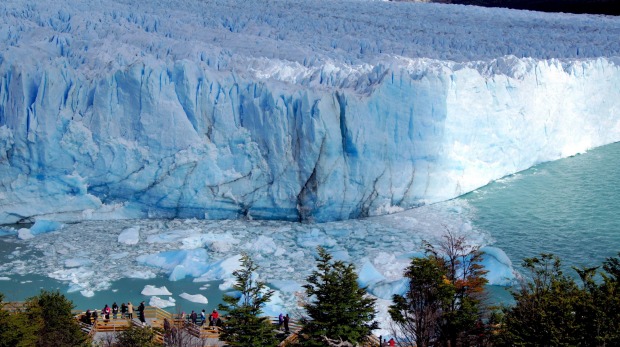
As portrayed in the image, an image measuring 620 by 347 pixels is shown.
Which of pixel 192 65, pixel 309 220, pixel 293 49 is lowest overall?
pixel 309 220

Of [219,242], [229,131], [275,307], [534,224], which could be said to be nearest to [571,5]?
[534,224]

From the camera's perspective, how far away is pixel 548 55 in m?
18.1

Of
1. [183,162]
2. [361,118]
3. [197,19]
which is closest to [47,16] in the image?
[197,19]

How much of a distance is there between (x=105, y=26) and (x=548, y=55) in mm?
10232

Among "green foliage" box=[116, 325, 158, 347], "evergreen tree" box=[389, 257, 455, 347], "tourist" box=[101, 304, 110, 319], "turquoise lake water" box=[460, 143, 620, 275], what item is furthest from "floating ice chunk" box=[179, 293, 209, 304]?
"turquoise lake water" box=[460, 143, 620, 275]

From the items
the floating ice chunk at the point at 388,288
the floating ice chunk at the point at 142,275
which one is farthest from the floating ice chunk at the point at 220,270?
the floating ice chunk at the point at 388,288

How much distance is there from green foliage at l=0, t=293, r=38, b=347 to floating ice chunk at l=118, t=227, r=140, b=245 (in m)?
5.21

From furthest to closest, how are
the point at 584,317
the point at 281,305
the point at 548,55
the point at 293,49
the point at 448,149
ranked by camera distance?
the point at 548,55
the point at 293,49
the point at 448,149
the point at 281,305
the point at 584,317

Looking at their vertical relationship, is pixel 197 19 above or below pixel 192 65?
above

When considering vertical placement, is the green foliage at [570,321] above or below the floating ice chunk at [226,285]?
below

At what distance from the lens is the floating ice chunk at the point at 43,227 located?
13.1 metres

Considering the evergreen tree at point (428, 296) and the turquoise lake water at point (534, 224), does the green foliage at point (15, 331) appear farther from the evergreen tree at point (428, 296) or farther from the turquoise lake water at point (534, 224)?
the evergreen tree at point (428, 296)

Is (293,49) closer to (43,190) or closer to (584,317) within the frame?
(43,190)

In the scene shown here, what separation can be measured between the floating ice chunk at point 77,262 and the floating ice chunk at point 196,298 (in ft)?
6.21
